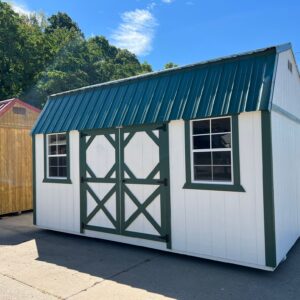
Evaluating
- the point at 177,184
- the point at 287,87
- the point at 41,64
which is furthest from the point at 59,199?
the point at 41,64

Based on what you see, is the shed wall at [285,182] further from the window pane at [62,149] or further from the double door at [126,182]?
the window pane at [62,149]

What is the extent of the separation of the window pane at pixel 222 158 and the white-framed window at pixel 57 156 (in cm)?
379

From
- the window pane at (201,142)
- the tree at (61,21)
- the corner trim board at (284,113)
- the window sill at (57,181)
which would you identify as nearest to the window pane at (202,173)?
the window pane at (201,142)

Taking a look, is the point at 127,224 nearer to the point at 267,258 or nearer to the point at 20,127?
the point at 267,258

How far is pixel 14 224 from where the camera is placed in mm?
9086

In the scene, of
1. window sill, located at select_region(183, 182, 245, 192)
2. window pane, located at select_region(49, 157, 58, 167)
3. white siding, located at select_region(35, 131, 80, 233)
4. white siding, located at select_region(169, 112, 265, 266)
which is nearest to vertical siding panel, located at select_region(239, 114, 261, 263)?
white siding, located at select_region(169, 112, 265, 266)

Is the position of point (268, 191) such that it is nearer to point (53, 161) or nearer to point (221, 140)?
point (221, 140)

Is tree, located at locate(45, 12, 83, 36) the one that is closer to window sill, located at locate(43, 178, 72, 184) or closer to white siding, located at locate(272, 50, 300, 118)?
window sill, located at locate(43, 178, 72, 184)

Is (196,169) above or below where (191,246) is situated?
above

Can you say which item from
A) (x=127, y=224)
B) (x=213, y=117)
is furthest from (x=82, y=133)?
(x=213, y=117)

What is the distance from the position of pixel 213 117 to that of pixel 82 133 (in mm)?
3250

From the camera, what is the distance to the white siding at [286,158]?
5.13 meters

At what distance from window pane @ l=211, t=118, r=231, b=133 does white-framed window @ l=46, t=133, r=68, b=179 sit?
376 centimetres

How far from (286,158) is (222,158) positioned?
1.37 meters
